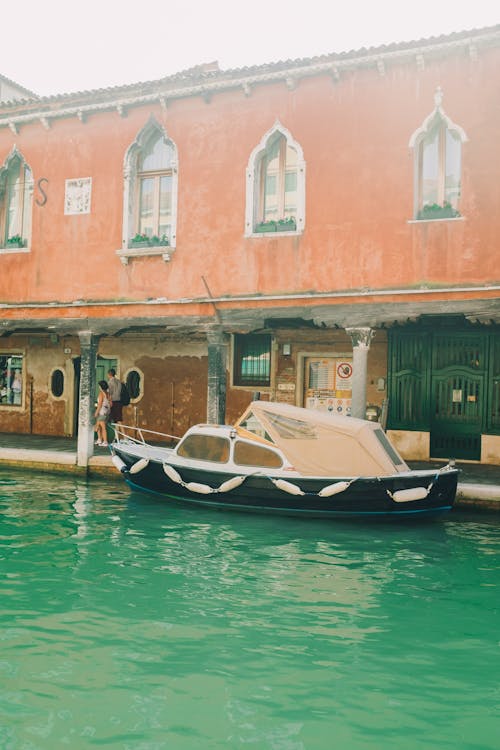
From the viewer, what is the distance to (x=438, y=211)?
38.4 ft

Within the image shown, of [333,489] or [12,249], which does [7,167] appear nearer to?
[12,249]

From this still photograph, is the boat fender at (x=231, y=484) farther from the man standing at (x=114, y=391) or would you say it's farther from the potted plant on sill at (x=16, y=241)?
the potted plant on sill at (x=16, y=241)

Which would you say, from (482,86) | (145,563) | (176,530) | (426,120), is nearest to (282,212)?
(426,120)

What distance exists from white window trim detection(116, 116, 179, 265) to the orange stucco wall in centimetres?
12

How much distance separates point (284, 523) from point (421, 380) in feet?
18.4

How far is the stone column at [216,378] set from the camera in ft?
44.6

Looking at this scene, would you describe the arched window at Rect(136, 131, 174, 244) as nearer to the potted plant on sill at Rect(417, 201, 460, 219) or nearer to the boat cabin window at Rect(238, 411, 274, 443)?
the boat cabin window at Rect(238, 411, 274, 443)

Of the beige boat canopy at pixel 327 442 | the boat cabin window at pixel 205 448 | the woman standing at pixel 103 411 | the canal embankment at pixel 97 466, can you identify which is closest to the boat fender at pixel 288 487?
the beige boat canopy at pixel 327 442

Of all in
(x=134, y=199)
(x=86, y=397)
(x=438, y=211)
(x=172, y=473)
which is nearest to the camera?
(x=438, y=211)

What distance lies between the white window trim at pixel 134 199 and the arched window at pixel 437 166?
14.1ft

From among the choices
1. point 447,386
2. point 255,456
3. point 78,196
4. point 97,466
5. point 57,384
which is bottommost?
point 97,466

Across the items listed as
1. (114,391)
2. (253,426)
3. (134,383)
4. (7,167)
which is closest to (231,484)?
(253,426)

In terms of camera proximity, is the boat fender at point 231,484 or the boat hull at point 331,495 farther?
the boat fender at point 231,484

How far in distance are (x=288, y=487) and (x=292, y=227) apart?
4349 mm
